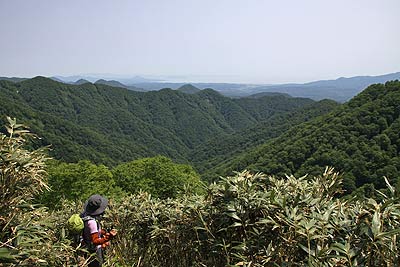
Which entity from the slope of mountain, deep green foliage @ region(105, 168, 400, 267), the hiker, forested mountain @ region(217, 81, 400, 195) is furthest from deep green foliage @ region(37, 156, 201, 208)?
the slope of mountain

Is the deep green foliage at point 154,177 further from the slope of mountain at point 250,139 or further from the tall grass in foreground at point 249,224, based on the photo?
the slope of mountain at point 250,139

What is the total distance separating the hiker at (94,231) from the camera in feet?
13.0

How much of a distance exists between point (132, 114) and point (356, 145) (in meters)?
124

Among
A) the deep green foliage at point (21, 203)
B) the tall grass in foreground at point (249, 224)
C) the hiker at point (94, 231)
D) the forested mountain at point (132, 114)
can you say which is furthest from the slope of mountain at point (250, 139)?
the deep green foliage at point (21, 203)

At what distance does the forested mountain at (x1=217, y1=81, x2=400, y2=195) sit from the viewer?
30.7 m

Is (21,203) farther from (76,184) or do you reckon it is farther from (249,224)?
(76,184)

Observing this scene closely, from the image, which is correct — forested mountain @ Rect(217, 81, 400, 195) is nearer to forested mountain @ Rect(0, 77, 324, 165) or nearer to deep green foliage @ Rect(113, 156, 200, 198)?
deep green foliage @ Rect(113, 156, 200, 198)

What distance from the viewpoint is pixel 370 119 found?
3962cm

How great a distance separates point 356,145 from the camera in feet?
120

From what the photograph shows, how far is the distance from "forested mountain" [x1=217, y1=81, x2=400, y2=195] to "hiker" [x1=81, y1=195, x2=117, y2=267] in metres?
27.5

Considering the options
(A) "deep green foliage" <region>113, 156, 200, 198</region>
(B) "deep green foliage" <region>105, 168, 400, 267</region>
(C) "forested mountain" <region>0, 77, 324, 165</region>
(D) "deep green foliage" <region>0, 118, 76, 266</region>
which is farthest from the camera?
(C) "forested mountain" <region>0, 77, 324, 165</region>

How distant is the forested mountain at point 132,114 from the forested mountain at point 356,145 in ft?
162

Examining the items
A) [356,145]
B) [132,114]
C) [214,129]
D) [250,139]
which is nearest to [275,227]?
[356,145]

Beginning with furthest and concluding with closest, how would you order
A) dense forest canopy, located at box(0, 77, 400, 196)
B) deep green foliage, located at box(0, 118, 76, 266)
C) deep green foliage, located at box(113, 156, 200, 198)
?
1. dense forest canopy, located at box(0, 77, 400, 196)
2. deep green foliage, located at box(113, 156, 200, 198)
3. deep green foliage, located at box(0, 118, 76, 266)
